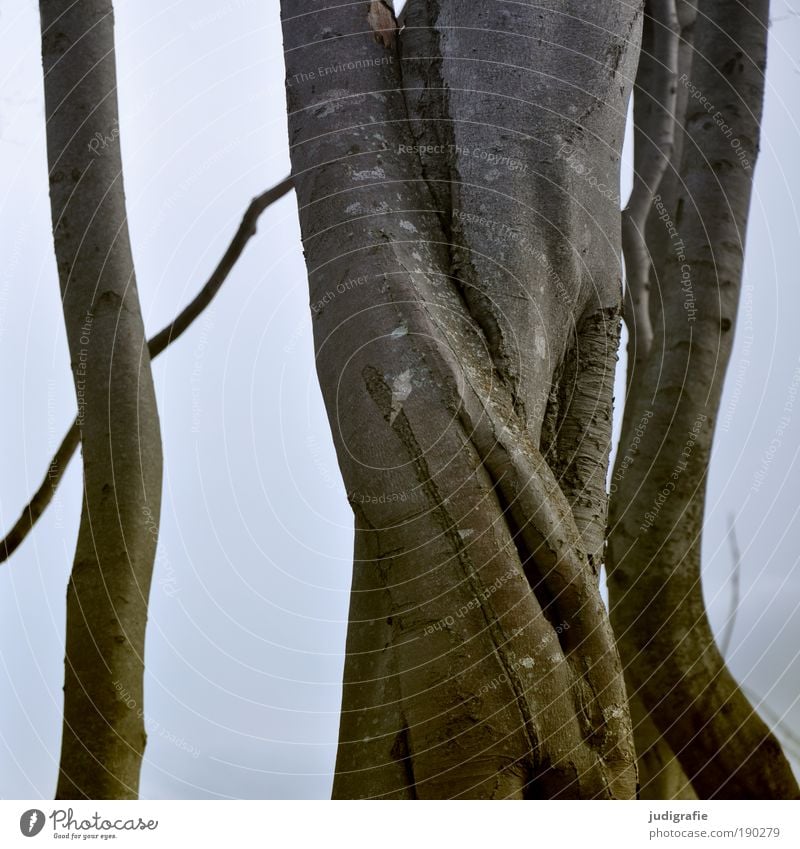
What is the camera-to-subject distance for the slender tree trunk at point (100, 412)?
196 centimetres

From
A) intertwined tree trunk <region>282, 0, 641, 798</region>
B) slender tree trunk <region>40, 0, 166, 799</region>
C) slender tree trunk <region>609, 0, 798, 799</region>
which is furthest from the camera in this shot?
slender tree trunk <region>609, 0, 798, 799</region>

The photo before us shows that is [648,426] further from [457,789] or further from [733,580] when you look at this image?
[457,789]

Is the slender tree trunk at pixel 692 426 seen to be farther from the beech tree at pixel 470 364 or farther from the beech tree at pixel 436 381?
the beech tree at pixel 470 364

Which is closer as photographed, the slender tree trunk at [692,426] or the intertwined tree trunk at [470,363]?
the intertwined tree trunk at [470,363]

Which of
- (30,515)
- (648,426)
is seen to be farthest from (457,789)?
(648,426)

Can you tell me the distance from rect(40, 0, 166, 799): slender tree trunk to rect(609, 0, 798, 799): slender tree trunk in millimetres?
1287

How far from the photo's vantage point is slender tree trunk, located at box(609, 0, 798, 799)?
2.39m

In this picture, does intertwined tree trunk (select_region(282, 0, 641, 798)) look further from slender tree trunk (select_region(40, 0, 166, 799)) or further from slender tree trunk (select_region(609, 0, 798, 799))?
slender tree trunk (select_region(609, 0, 798, 799))

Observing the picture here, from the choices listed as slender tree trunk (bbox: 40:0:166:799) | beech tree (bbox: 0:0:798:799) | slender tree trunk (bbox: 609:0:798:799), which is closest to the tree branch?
beech tree (bbox: 0:0:798:799)

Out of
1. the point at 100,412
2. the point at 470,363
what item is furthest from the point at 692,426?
the point at 100,412

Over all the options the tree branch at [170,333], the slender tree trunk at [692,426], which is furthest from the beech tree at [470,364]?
the slender tree trunk at [692,426]

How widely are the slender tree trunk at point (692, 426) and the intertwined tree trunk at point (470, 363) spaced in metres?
1.00

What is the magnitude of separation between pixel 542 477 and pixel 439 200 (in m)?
0.49
